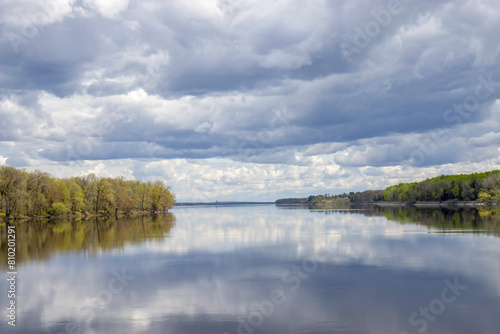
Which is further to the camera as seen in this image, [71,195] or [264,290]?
[71,195]

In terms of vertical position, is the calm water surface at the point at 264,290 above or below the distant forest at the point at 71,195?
below

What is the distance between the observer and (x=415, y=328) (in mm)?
16844

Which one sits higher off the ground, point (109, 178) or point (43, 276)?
point (109, 178)

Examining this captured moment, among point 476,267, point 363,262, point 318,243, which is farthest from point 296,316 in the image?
point 318,243

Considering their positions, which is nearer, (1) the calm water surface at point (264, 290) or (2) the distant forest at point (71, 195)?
(1) the calm water surface at point (264, 290)

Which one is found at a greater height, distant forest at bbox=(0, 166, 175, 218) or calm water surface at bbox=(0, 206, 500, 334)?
distant forest at bbox=(0, 166, 175, 218)

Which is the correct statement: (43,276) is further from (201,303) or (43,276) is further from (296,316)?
(296,316)

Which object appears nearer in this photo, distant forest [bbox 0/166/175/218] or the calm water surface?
the calm water surface

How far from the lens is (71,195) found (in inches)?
5221

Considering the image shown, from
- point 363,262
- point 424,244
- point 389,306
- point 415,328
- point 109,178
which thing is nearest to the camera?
point 415,328

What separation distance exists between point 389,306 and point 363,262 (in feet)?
40.3

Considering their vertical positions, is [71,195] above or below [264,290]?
above

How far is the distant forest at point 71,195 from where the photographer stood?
101 m

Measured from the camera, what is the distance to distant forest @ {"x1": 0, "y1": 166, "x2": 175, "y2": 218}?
101 m
